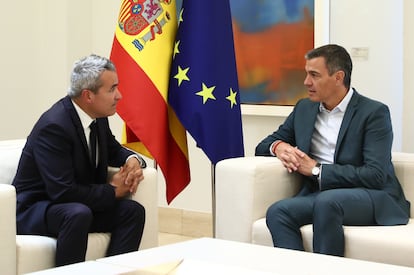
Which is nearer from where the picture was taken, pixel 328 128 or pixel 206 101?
pixel 328 128

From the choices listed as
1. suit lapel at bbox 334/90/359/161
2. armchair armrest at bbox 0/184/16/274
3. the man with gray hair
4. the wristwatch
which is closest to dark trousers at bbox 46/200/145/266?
the man with gray hair

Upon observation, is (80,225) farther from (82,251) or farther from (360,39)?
(360,39)

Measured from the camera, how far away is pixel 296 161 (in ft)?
12.3

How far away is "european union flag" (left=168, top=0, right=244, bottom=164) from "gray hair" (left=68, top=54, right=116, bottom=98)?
27.1 inches

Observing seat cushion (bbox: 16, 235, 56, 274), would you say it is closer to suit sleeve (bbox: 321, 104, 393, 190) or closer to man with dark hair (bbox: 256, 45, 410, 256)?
man with dark hair (bbox: 256, 45, 410, 256)

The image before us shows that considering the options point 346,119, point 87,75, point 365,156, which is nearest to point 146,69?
point 87,75

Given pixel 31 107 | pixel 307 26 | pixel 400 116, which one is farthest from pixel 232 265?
pixel 31 107

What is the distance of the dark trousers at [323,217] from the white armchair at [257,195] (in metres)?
0.05

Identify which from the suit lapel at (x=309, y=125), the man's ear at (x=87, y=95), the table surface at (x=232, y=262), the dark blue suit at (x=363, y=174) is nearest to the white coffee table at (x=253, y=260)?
the table surface at (x=232, y=262)

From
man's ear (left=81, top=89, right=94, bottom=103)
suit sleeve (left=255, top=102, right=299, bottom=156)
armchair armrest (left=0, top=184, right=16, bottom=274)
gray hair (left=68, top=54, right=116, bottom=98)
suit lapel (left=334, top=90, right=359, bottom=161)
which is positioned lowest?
armchair armrest (left=0, top=184, right=16, bottom=274)

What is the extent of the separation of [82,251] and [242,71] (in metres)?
2.19

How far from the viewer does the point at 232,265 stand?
7.95 ft

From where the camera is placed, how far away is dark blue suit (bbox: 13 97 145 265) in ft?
11.2

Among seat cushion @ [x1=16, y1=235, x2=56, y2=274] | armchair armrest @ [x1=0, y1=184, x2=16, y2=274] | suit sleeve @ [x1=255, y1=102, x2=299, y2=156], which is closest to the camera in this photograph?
armchair armrest @ [x1=0, y1=184, x2=16, y2=274]
